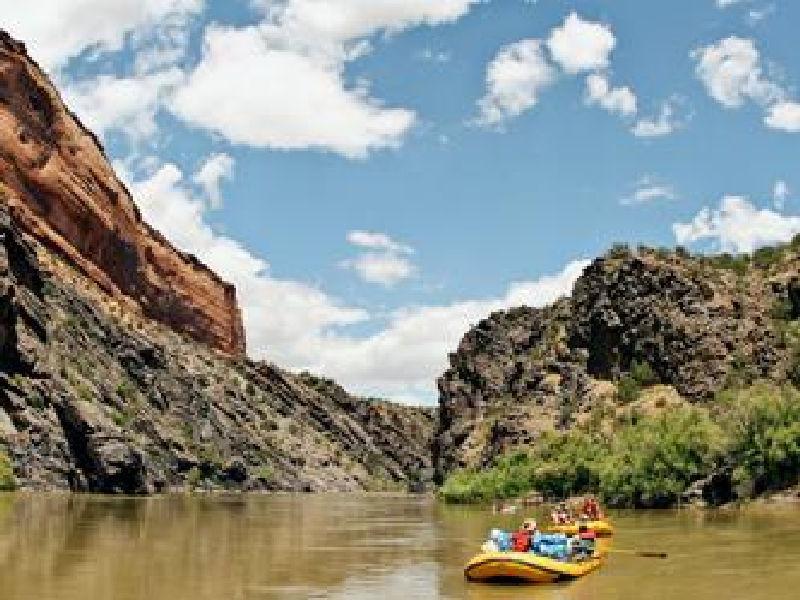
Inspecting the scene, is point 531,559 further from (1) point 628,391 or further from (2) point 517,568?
(1) point 628,391

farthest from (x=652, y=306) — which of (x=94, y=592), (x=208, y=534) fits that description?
(x=94, y=592)

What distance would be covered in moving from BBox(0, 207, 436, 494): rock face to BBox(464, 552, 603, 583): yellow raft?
87.8 metres

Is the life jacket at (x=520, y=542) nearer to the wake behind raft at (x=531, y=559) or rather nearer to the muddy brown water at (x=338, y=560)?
the wake behind raft at (x=531, y=559)

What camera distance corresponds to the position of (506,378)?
168 metres

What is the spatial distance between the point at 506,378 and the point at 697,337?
44095mm

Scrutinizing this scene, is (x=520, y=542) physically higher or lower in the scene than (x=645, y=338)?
lower

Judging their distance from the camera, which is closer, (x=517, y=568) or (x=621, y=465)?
(x=517, y=568)

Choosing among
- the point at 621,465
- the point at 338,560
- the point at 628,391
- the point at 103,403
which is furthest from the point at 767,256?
the point at 338,560

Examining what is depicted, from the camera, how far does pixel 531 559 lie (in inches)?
1312

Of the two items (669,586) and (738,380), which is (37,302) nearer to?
(738,380)

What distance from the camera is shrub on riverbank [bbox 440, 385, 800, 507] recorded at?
2926 inches

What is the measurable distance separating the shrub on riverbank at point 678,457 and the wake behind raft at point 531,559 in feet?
129

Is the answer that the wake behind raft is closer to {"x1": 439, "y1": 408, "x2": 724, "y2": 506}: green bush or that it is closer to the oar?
the oar

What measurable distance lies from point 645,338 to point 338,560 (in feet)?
324
